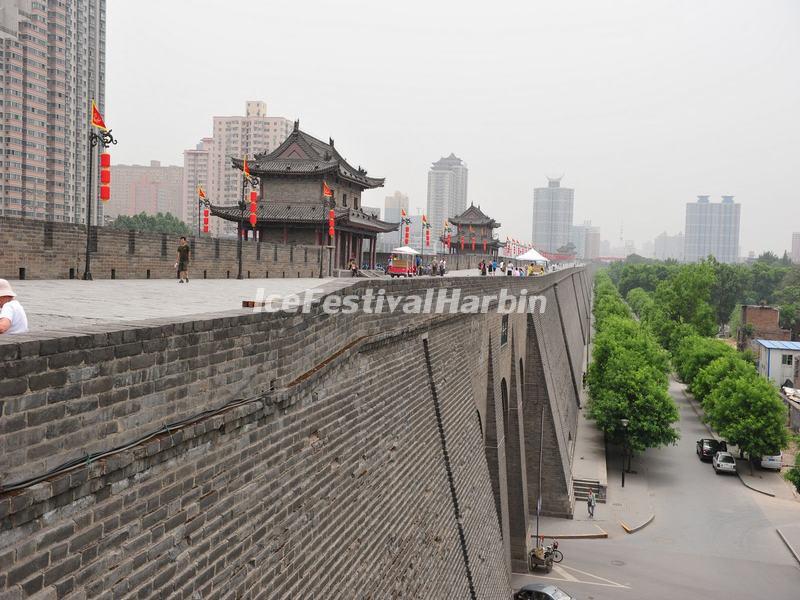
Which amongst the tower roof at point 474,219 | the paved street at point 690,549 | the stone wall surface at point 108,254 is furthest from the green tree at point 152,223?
the paved street at point 690,549

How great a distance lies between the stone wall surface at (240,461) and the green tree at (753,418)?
18255 mm

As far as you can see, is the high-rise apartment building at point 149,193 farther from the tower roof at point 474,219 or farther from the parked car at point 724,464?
the parked car at point 724,464

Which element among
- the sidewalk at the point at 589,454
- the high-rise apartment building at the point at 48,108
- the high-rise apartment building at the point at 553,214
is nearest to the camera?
the sidewalk at the point at 589,454

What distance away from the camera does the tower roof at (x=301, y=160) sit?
89.8 ft

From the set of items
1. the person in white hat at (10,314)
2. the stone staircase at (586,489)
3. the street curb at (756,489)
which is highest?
the person in white hat at (10,314)

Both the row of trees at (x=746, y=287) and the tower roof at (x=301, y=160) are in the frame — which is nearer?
the tower roof at (x=301, y=160)

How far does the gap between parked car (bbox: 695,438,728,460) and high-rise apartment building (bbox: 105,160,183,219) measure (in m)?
67.7

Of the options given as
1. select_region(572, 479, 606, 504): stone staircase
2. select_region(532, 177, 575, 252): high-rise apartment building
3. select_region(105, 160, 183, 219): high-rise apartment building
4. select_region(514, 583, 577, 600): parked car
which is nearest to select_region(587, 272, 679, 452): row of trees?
select_region(572, 479, 606, 504): stone staircase

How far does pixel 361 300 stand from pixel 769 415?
72.0ft

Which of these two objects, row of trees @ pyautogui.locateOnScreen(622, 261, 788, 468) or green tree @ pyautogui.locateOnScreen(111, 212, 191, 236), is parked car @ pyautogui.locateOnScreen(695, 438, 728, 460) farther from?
green tree @ pyautogui.locateOnScreen(111, 212, 191, 236)

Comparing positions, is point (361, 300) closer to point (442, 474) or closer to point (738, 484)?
point (442, 474)

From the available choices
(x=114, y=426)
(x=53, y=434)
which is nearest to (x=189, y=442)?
(x=114, y=426)

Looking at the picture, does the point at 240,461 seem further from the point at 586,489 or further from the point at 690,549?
the point at 586,489

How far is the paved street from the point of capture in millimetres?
15258
